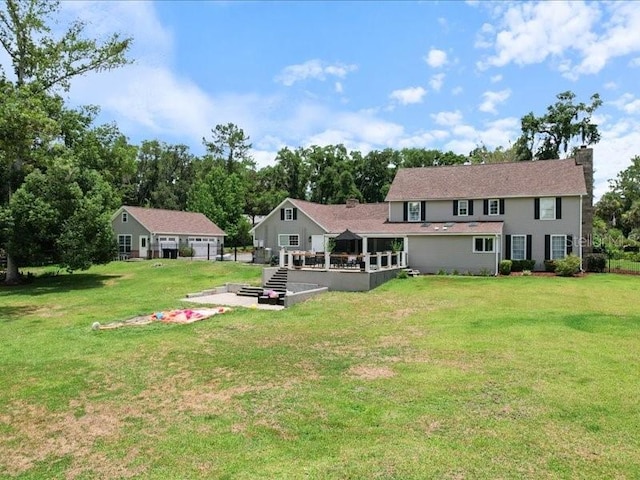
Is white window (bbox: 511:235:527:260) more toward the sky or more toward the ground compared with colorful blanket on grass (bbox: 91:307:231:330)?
more toward the sky

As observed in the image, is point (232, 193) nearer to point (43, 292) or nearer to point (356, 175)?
point (356, 175)

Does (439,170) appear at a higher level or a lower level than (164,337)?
higher

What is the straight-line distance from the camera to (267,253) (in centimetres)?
3812

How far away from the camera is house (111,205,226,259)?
4381cm

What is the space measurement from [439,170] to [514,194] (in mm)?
7028

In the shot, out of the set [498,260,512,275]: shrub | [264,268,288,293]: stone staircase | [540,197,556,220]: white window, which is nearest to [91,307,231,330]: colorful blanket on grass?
[264,268,288,293]: stone staircase

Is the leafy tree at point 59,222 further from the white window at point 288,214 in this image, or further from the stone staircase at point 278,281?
the white window at point 288,214

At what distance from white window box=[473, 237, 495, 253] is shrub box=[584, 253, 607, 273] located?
22.1 ft

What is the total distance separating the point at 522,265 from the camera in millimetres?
29688

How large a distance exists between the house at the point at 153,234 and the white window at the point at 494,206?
26945 mm

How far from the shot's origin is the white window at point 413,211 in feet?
111

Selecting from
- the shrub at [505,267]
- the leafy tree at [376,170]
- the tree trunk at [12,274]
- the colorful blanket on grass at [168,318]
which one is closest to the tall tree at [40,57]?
the tree trunk at [12,274]

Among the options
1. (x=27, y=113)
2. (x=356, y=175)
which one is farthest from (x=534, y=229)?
(x=356, y=175)

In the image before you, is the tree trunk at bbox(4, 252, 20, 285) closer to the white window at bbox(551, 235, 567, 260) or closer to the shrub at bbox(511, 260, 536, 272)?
the shrub at bbox(511, 260, 536, 272)
